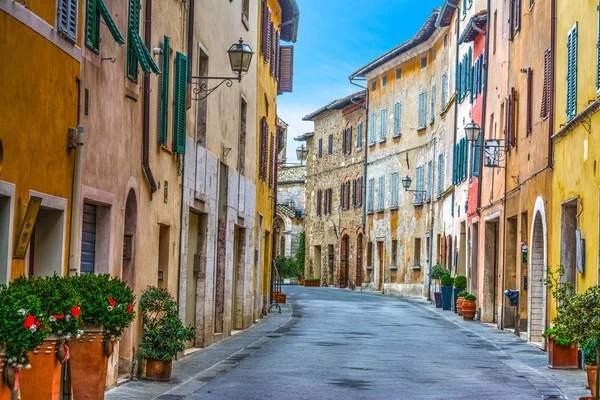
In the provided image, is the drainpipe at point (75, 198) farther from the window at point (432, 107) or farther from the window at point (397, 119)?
the window at point (397, 119)

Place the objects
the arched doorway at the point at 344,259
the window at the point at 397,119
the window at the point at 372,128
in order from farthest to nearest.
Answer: the arched doorway at the point at 344,259, the window at the point at 372,128, the window at the point at 397,119

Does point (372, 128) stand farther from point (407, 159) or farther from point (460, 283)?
point (460, 283)

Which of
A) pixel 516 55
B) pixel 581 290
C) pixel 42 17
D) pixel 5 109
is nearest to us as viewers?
pixel 5 109

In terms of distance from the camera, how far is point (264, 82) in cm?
2912

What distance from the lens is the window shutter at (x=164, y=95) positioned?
15.6 metres

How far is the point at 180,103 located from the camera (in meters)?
16.9

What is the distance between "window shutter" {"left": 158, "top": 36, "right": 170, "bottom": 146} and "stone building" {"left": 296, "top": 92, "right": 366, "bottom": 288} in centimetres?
3983

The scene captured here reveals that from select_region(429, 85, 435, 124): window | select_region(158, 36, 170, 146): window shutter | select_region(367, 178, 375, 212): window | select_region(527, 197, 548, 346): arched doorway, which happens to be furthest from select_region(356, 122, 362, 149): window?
select_region(158, 36, 170, 146): window shutter

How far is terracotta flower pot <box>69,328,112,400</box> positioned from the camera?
977cm

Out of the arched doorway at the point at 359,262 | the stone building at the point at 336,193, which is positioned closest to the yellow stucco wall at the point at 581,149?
the stone building at the point at 336,193

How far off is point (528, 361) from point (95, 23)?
955 centimetres

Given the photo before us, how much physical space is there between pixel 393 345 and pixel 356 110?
37.6 metres

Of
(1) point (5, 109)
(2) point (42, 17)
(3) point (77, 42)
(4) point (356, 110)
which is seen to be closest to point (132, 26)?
(3) point (77, 42)

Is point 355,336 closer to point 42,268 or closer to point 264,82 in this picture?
point 264,82
